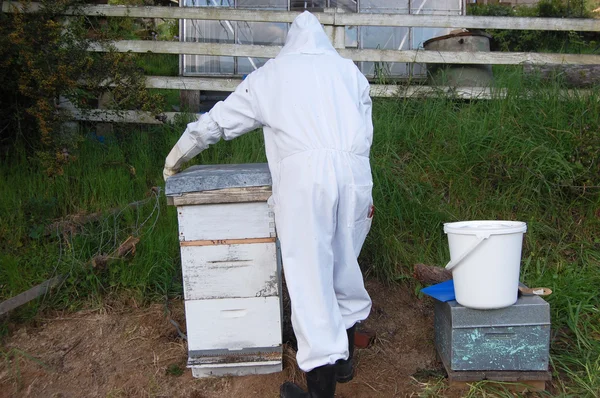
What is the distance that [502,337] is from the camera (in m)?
2.69

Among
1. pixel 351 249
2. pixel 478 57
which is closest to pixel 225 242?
pixel 351 249

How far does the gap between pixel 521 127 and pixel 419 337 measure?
208 cm

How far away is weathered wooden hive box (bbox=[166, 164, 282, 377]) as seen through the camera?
8.65 feet

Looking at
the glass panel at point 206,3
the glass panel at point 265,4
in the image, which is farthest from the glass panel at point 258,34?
the glass panel at point 206,3

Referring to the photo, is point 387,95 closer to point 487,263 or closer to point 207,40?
point 487,263

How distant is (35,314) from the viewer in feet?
11.6

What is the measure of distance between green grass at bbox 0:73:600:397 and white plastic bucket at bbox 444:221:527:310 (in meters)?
0.66

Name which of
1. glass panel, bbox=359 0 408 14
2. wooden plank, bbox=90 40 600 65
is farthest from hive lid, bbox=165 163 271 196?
glass panel, bbox=359 0 408 14

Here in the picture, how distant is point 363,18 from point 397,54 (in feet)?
1.55

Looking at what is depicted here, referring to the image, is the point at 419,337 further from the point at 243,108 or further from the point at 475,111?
the point at 475,111

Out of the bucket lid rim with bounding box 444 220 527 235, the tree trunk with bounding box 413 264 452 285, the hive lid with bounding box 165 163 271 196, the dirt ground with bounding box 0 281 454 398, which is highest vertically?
the hive lid with bounding box 165 163 271 196

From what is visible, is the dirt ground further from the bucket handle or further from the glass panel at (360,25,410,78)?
the glass panel at (360,25,410,78)

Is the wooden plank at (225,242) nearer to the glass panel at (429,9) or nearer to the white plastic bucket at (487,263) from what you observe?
the white plastic bucket at (487,263)

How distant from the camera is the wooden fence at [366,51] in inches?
197
